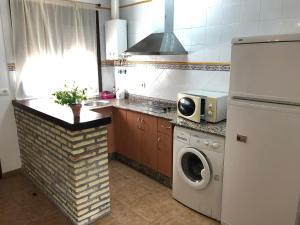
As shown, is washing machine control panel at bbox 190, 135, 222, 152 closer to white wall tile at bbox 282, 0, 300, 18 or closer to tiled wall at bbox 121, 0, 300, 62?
tiled wall at bbox 121, 0, 300, 62

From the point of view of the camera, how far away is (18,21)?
3.09 metres

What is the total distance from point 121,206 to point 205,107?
138 centimetres

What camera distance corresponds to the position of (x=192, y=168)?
2.60m

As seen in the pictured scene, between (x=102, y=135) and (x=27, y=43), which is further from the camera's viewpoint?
(x=27, y=43)

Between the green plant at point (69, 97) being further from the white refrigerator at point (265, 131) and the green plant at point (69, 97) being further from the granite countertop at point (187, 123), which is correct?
the white refrigerator at point (265, 131)

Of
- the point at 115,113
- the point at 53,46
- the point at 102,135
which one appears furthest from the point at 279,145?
the point at 53,46

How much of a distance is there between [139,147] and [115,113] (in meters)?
0.66

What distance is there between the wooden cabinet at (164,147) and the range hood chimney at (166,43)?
2.66 ft

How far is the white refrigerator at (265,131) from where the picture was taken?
167 cm

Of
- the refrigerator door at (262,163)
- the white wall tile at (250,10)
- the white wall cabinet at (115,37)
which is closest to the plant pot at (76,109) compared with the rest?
the refrigerator door at (262,163)

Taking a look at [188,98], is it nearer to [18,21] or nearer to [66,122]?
[66,122]

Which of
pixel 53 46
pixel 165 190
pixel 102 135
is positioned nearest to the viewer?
pixel 102 135

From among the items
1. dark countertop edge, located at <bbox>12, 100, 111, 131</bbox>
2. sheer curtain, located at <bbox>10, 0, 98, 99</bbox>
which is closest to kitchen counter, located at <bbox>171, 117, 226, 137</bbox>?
dark countertop edge, located at <bbox>12, 100, 111, 131</bbox>

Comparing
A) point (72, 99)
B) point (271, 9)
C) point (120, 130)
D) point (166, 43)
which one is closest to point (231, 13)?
point (271, 9)
